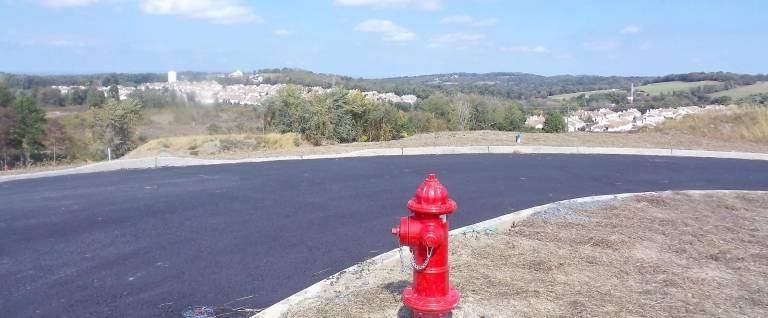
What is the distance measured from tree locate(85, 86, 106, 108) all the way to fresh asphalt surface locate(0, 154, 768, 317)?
2723cm

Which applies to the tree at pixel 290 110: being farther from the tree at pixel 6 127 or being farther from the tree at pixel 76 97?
the tree at pixel 76 97

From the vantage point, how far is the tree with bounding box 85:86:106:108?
123ft

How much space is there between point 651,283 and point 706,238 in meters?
2.08

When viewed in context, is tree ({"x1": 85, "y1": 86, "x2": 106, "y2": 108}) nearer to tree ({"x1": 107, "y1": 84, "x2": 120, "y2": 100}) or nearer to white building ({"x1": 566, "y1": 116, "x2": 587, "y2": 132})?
tree ({"x1": 107, "y1": 84, "x2": 120, "y2": 100})

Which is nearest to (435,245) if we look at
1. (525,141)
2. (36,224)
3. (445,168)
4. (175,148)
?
(36,224)

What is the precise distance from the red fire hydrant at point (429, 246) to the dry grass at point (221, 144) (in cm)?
1641

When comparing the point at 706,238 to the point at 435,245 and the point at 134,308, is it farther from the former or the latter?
the point at 134,308

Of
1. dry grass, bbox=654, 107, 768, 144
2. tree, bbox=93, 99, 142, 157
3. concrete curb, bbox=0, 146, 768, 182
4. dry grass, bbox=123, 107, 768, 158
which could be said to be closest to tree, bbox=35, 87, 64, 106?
tree, bbox=93, 99, 142, 157

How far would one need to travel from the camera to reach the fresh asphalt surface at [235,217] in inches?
208

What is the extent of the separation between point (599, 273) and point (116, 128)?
28926 millimetres

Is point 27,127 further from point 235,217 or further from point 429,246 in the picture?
point 429,246

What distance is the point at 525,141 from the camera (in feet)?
62.1

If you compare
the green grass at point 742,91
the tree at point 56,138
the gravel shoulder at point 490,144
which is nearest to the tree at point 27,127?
the tree at point 56,138

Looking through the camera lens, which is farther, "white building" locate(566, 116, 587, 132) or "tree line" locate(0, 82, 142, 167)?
"white building" locate(566, 116, 587, 132)
